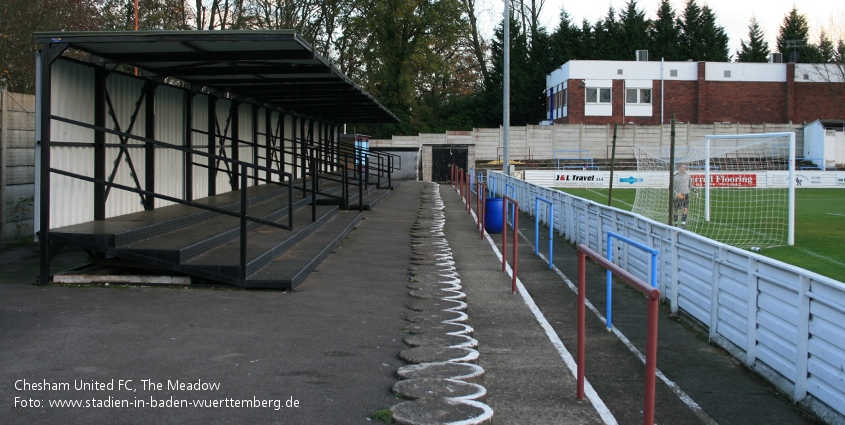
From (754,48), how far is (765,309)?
268ft

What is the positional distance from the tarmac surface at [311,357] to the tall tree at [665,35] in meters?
64.6

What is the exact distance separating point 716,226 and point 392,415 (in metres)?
18.2

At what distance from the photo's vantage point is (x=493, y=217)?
1877 centimetres

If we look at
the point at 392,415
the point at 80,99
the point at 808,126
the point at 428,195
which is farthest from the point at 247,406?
the point at 808,126

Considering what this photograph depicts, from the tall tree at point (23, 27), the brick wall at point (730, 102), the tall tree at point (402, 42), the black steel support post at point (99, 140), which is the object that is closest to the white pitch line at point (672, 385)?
the black steel support post at point (99, 140)

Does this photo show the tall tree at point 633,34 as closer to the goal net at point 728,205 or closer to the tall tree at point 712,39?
the tall tree at point 712,39

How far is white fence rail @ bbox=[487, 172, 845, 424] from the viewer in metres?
5.78

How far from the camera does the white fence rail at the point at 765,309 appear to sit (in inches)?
228

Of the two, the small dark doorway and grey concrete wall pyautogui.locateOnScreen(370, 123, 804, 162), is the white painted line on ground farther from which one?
grey concrete wall pyautogui.locateOnScreen(370, 123, 804, 162)

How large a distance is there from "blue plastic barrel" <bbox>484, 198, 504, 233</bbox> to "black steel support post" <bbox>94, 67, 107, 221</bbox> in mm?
9599

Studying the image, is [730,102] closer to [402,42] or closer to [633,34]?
[633,34]

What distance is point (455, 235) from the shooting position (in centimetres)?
1780

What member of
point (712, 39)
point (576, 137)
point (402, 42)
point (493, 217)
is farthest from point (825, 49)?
point (493, 217)

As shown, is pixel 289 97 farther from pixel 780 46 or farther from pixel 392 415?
pixel 780 46
